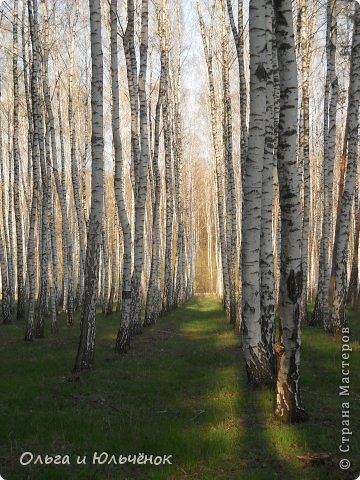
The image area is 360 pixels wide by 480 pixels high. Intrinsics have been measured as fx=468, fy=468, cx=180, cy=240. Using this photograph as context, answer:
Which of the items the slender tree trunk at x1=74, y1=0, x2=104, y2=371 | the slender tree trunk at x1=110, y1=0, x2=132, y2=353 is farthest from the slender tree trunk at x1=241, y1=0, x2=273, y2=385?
the slender tree trunk at x1=110, y1=0, x2=132, y2=353

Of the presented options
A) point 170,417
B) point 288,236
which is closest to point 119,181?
point 288,236

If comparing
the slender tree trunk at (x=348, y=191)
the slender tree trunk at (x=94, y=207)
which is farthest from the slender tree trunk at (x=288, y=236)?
the slender tree trunk at (x=348, y=191)

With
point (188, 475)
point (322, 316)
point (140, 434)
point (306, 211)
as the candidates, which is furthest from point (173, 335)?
point (188, 475)

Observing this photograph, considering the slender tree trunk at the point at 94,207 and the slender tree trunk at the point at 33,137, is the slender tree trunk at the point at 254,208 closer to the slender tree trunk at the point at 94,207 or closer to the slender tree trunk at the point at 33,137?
the slender tree trunk at the point at 94,207

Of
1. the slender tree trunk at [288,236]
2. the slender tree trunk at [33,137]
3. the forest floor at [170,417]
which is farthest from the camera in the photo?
the slender tree trunk at [33,137]

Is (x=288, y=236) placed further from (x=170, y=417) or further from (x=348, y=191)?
(x=348, y=191)

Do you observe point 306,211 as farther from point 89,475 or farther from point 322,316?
point 89,475

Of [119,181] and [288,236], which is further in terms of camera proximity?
[119,181]

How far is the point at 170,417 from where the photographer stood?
5863mm

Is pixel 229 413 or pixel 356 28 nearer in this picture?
pixel 229 413

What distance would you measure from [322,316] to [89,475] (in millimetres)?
10641

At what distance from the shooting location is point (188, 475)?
433cm

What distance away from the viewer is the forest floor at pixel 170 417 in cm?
447

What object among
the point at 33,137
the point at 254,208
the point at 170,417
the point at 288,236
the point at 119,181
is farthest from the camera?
the point at 33,137
